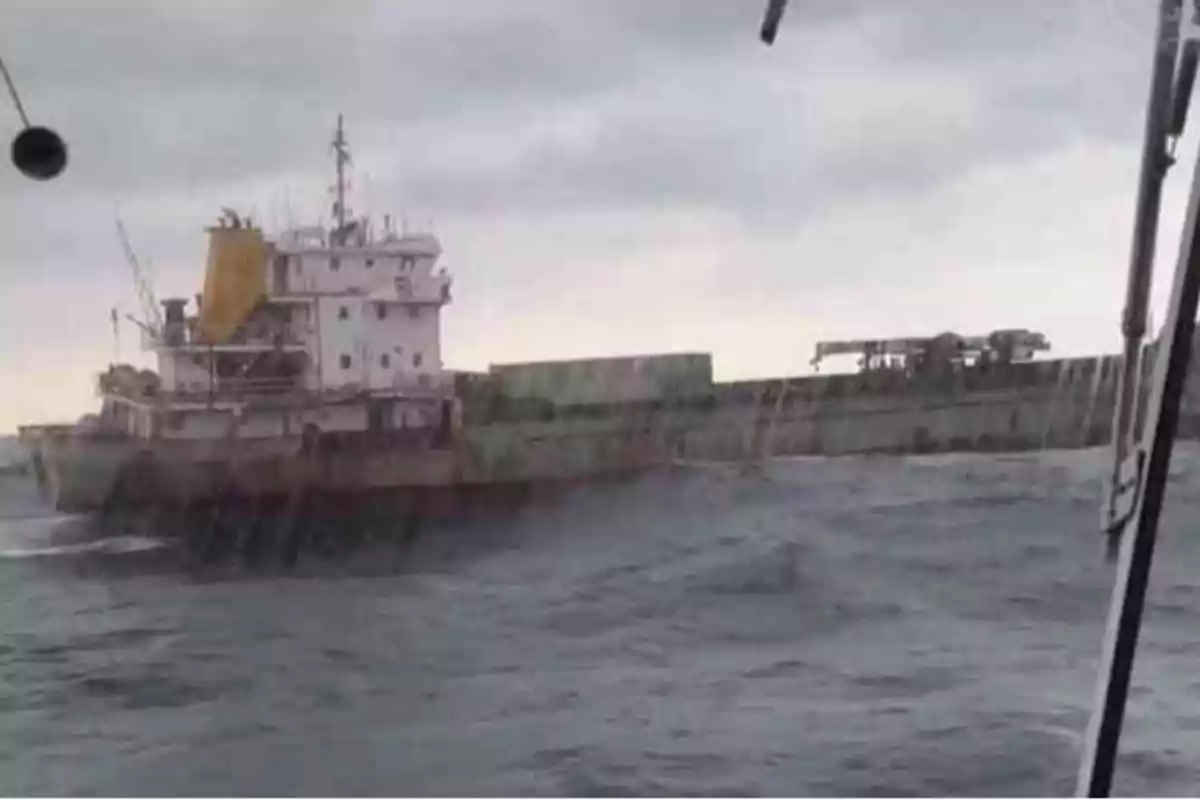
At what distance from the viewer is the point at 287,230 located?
6.53ft

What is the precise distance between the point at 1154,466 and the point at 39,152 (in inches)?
61.8

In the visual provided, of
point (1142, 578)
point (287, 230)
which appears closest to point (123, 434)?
point (287, 230)

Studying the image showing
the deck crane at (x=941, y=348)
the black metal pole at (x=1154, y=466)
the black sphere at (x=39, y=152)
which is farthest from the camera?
the deck crane at (x=941, y=348)

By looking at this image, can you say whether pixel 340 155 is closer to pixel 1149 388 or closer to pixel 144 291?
pixel 144 291

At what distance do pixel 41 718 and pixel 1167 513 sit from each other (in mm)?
1696

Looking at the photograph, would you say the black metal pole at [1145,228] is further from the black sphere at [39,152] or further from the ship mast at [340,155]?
the black sphere at [39,152]

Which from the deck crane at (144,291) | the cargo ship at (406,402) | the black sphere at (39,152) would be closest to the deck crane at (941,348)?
the cargo ship at (406,402)

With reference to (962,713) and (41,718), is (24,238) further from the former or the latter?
(962,713)

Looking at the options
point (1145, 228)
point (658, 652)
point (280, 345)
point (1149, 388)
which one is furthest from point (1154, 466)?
point (280, 345)

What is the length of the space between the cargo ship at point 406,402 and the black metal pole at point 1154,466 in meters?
0.61

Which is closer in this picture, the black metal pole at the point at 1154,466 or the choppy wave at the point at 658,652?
the black metal pole at the point at 1154,466

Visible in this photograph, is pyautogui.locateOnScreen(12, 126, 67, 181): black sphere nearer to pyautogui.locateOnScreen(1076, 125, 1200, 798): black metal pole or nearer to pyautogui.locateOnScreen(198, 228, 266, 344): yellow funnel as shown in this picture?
pyautogui.locateOnScreen(198, 228, 266, 344): yellow funnel

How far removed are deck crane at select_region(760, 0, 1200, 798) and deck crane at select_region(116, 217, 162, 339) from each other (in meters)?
1.02

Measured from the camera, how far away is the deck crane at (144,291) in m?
1.98
